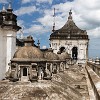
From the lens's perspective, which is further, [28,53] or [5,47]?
[5,47]

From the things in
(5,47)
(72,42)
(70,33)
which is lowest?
(5,47)

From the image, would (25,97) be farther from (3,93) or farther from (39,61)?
(39,61)

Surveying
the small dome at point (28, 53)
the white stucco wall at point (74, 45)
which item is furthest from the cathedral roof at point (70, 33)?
the small dome at point (28, 53)

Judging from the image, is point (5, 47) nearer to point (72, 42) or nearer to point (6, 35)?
point (6, 35)

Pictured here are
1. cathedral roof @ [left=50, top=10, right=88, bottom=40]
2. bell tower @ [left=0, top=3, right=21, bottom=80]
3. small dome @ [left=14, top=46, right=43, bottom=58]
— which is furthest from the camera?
cathedral roof @ [left=50, top=10, right=88, bottom=40]

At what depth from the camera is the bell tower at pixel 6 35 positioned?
24.6 metres

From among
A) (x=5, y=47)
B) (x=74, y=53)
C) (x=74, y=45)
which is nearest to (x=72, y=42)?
(x=74, y=45)

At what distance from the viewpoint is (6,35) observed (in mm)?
24938

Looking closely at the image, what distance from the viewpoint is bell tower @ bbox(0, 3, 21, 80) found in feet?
80.6

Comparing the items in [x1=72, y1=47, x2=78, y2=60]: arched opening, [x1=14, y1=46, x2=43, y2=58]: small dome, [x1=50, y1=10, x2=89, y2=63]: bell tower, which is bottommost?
[x1=14, y1=46, x2=43, y2=58]: small dome

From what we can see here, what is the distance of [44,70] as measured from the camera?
39.2 ft

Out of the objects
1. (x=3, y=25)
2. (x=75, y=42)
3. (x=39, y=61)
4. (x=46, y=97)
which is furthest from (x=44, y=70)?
(x=75, y=42)

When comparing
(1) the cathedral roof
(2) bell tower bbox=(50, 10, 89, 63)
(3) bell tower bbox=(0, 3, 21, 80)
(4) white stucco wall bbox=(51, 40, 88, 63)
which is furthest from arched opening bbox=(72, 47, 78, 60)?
(3) bell tower bbox=(0, 3, 21, 80)

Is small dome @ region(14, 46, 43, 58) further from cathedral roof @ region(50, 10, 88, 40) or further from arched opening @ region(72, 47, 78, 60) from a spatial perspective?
arched opening @ region(72, 47, 78, 60)
